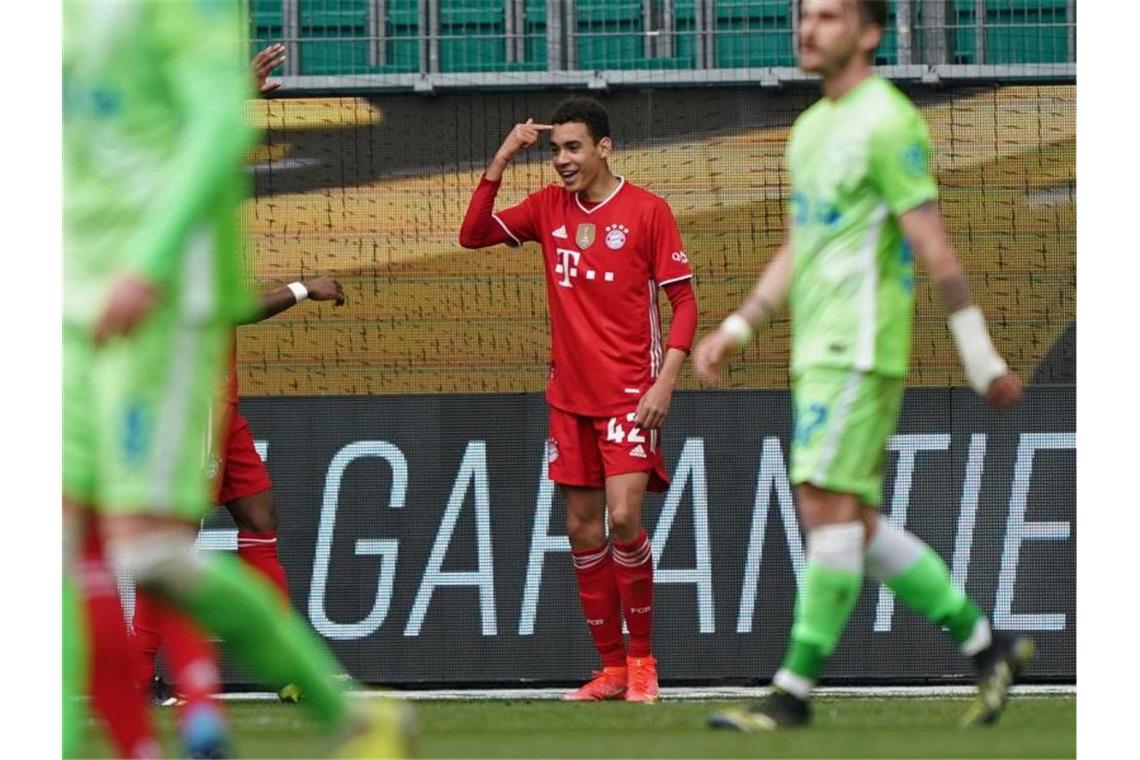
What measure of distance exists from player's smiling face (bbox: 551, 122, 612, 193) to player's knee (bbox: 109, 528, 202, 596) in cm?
421

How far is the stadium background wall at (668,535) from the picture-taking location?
9500 millimetres

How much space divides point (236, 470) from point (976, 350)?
3732 mm

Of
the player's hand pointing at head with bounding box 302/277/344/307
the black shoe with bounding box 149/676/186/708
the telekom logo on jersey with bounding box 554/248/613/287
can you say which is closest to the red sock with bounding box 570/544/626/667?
the telekom logo on jersey with bounding box 554/248/613/287

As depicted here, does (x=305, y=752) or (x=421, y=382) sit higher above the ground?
(x=421, y=382)

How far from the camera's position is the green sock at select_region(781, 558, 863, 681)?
20.4 feet

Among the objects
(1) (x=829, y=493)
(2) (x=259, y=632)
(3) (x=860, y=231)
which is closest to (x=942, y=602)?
(1) (x=829, y=493)

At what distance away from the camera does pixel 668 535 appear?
31.4ft

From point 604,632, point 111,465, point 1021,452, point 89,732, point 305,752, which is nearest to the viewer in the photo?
point 111,465

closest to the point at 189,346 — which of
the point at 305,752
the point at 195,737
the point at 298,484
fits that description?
the point at 195,737

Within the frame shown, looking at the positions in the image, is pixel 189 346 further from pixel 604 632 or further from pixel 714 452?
pixel 714 452

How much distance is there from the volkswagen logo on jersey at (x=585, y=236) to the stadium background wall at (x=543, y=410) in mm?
1079

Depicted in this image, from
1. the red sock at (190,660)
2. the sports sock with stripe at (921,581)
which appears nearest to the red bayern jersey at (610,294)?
the sports sock with stripe at (921,581)

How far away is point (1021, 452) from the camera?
956 cm
